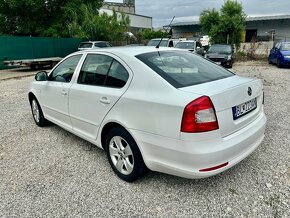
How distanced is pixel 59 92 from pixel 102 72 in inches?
45.1

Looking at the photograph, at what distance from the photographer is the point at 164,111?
8.70ft

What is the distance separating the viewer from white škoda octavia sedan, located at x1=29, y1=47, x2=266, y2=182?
2.56 m

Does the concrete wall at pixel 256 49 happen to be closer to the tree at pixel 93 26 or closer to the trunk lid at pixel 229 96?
the tree at pixel 93 26

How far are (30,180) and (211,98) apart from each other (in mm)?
2515

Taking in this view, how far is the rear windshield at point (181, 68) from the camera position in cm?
294

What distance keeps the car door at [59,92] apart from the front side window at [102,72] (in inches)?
12.9

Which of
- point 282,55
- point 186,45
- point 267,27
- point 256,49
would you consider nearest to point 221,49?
point 186,45

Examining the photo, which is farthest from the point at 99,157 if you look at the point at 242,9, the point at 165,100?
the point at 242,9

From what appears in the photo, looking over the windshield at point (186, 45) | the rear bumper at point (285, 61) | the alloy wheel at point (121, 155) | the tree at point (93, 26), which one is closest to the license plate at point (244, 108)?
the alloy wheel at point (121, 155)

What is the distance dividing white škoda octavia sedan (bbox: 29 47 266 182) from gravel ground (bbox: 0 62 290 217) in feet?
1.07

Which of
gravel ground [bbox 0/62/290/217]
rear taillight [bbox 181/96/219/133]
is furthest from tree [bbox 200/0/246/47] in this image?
rear taillight [bbox 181/96/219/133]

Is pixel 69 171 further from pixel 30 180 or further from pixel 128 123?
pixel 128 123

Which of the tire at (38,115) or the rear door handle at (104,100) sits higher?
the rear door handle at (104,100)

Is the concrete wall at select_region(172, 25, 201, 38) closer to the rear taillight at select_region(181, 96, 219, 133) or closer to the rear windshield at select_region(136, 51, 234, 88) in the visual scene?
the rear windshield at select_region(136, 51, 234, 88)
